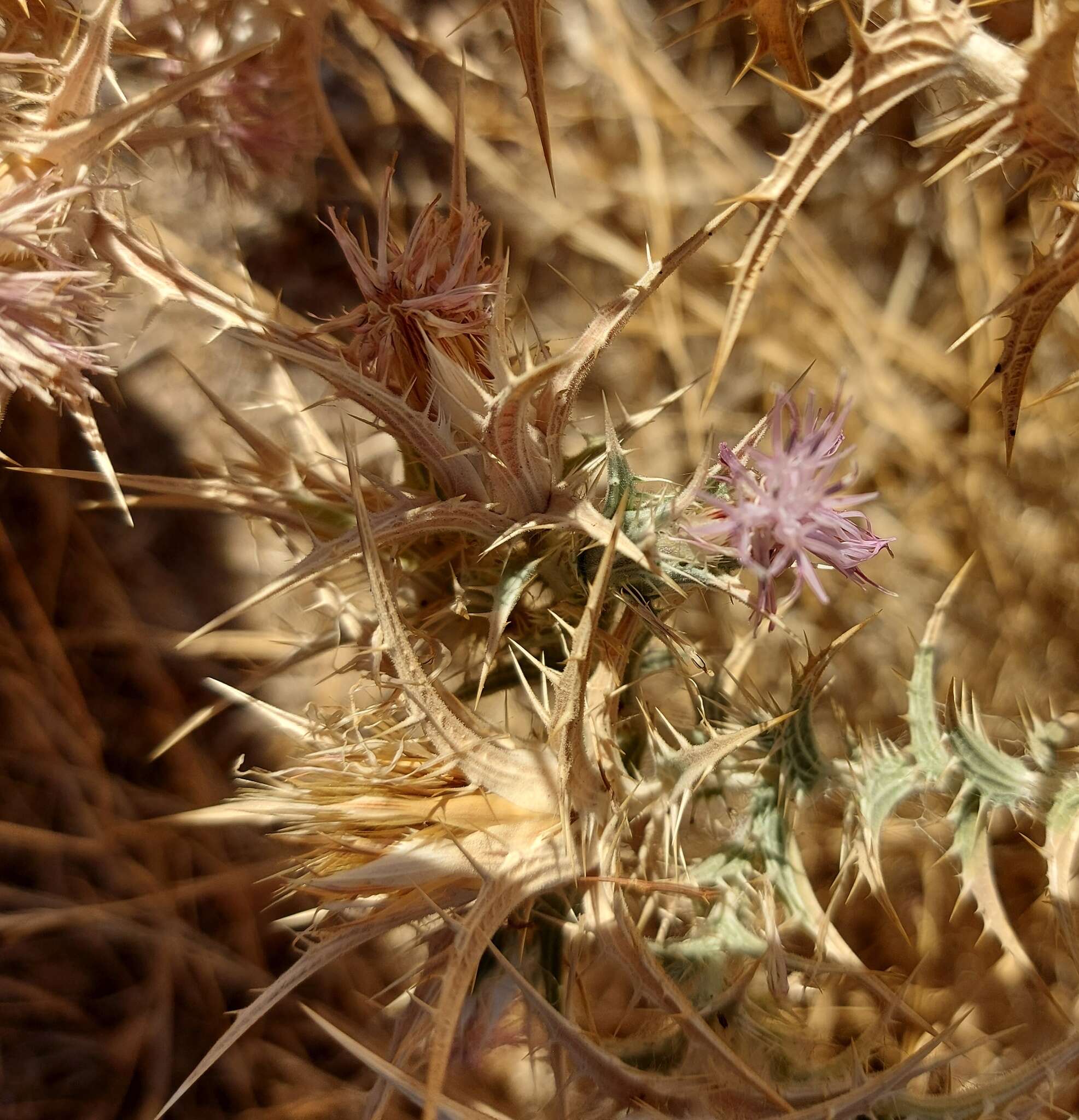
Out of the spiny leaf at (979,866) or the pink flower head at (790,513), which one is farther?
the spiny leaf at (979,866)

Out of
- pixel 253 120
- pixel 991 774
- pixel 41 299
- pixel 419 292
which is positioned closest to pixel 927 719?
pixel 991 774

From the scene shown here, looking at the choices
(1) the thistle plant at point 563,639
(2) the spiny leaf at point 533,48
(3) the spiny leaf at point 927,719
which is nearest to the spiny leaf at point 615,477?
(1) the thistle plant at point 563,639

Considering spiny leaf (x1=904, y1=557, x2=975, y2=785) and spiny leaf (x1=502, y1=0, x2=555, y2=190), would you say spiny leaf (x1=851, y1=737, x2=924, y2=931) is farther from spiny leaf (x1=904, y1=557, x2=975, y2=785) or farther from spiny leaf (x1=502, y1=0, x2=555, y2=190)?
spiny leaf (x1=502, y1=0, x2=555, y2=190)

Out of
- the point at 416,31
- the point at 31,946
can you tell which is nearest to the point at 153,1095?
the point at 31,946

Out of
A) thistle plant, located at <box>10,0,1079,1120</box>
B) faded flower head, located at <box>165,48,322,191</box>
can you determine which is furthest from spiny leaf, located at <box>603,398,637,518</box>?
faded flower head, located at <box>165,48,322,191</box>

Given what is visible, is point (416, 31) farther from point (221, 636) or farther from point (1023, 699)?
point (1023, 699)

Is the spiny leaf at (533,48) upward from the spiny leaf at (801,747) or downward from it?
upward

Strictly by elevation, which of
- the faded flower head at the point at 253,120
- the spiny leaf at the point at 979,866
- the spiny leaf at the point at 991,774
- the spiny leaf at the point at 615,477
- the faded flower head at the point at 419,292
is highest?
the faded flower head at the point at 253,120

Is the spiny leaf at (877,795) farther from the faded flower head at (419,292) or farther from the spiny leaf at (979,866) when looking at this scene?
the faded flower head at (419,292)
